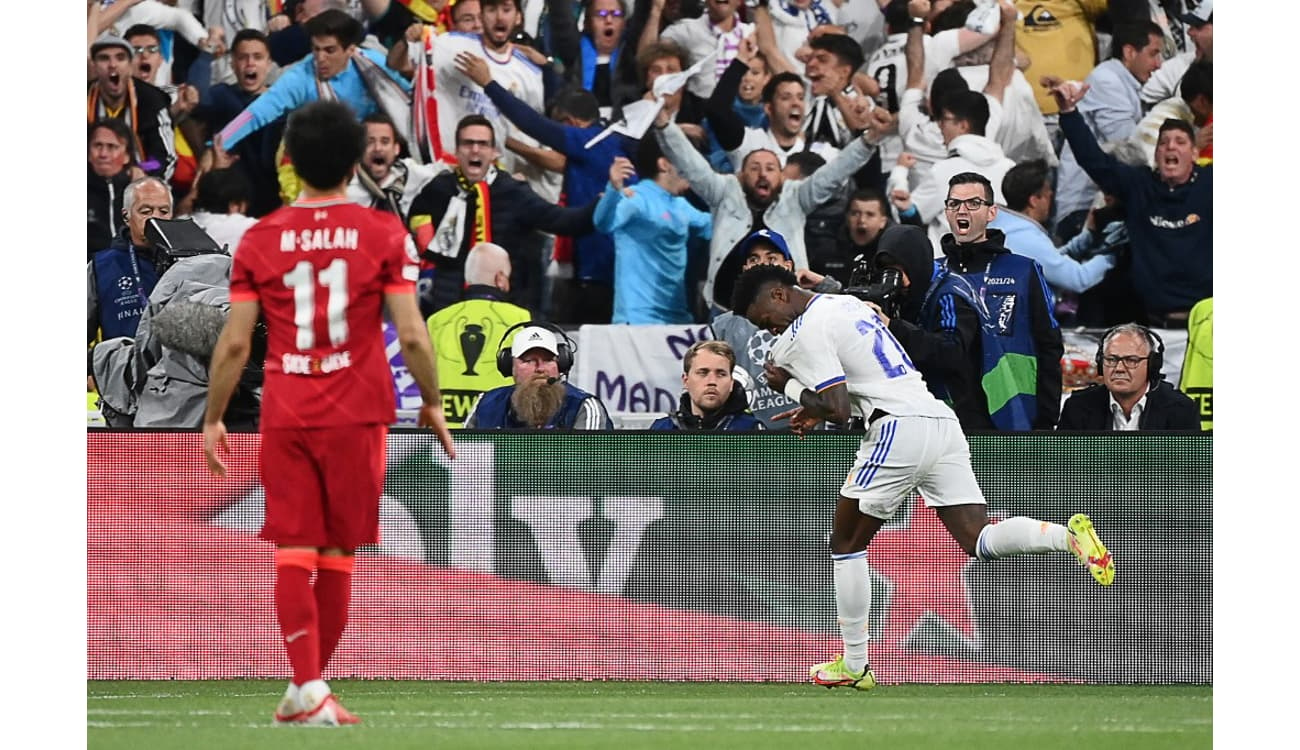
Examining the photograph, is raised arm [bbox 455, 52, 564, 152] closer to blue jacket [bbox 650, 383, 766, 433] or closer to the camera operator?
the camera operator

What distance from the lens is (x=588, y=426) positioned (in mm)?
8688

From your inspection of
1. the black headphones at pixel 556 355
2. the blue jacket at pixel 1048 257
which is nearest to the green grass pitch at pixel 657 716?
the black headphones at pixel 556 355

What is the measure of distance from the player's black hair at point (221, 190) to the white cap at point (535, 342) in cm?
296

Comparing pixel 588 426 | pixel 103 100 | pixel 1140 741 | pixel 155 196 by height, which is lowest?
pixel 1140 741

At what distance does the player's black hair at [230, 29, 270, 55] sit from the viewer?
11.6 meters

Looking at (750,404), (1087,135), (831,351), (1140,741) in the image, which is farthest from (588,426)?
(1087,135)

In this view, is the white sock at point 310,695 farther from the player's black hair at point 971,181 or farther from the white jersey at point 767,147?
the white jersey at point 767,147

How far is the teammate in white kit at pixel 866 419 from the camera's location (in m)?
7.70

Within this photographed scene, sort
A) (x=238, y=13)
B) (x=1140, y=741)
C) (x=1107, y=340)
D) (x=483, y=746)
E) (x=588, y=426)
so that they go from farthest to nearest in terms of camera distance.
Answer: (x=238, y=13)
(x=1107, y=340)
(x=588, y=426)
(x=1140, y=741)
(x=483, y=746)

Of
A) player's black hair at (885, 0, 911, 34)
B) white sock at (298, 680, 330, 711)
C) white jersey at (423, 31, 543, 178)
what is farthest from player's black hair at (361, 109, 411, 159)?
white sock at (298, 680, 330, 711)

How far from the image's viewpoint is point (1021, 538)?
7469 mm

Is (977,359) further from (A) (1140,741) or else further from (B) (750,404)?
(A) (1140,741)

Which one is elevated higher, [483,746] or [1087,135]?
[1087,135]

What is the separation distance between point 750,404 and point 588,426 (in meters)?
0.88
